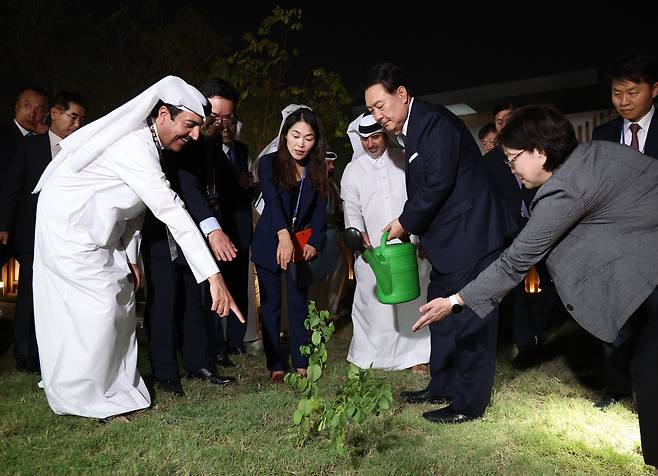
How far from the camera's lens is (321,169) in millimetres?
4906

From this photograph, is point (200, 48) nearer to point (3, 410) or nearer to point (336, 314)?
point (336, 314)

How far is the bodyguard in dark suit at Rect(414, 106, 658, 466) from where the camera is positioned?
2.89 m

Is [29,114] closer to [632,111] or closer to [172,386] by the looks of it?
[172,386]

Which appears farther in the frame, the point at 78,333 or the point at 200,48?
the point at 200,48

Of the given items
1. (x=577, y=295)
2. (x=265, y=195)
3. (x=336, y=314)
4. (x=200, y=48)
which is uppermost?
(x=200, y=48)

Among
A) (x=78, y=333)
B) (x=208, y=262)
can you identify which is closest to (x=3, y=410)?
(x=78, y=333)

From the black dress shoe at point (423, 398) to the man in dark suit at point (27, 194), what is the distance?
2.77m

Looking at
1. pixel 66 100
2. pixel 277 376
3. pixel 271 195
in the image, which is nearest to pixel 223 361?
pixel 277 376

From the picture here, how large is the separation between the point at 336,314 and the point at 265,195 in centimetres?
290

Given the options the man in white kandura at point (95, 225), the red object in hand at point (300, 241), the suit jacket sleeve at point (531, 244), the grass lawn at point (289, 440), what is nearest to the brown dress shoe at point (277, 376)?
the grass lawn at point (289, 440)

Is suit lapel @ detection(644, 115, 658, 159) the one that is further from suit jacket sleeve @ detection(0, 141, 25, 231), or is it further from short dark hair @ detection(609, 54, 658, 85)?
suit jacket sleeve @ detection(0, 141, 25, 231)

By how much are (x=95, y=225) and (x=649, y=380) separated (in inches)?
111

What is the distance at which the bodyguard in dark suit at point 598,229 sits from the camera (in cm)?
289

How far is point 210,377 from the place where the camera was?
4.83 m
